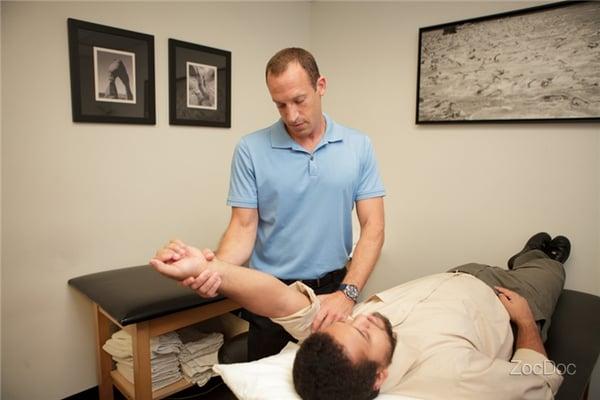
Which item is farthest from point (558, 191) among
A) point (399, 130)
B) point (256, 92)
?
point (256, 92)

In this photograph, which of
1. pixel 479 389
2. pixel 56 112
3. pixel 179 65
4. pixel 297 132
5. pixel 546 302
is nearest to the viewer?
pixel 479 389

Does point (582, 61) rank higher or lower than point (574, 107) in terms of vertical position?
higher

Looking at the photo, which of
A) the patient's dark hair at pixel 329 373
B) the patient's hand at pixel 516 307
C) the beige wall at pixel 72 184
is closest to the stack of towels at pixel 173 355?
the beige wall at pixel 72 184

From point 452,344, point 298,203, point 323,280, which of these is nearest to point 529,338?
point 452,344

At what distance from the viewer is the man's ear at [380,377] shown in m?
1.01

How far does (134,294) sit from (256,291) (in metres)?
0.83

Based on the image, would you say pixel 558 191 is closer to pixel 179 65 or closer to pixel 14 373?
pixel 179 65

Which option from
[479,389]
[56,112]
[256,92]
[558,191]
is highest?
[256,92]

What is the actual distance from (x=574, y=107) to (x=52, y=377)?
262cm

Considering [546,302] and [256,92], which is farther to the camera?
[256,92]

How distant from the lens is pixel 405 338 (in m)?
1.23

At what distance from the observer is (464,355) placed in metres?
1.08

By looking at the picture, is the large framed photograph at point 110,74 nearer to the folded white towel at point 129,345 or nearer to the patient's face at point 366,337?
the folded white towel at point 129,345

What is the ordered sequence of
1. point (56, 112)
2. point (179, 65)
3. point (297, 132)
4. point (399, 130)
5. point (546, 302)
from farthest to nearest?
point (399, 130)
point (179, 65)
point (56, 112)
point (546, 302)
point (297, 132)
